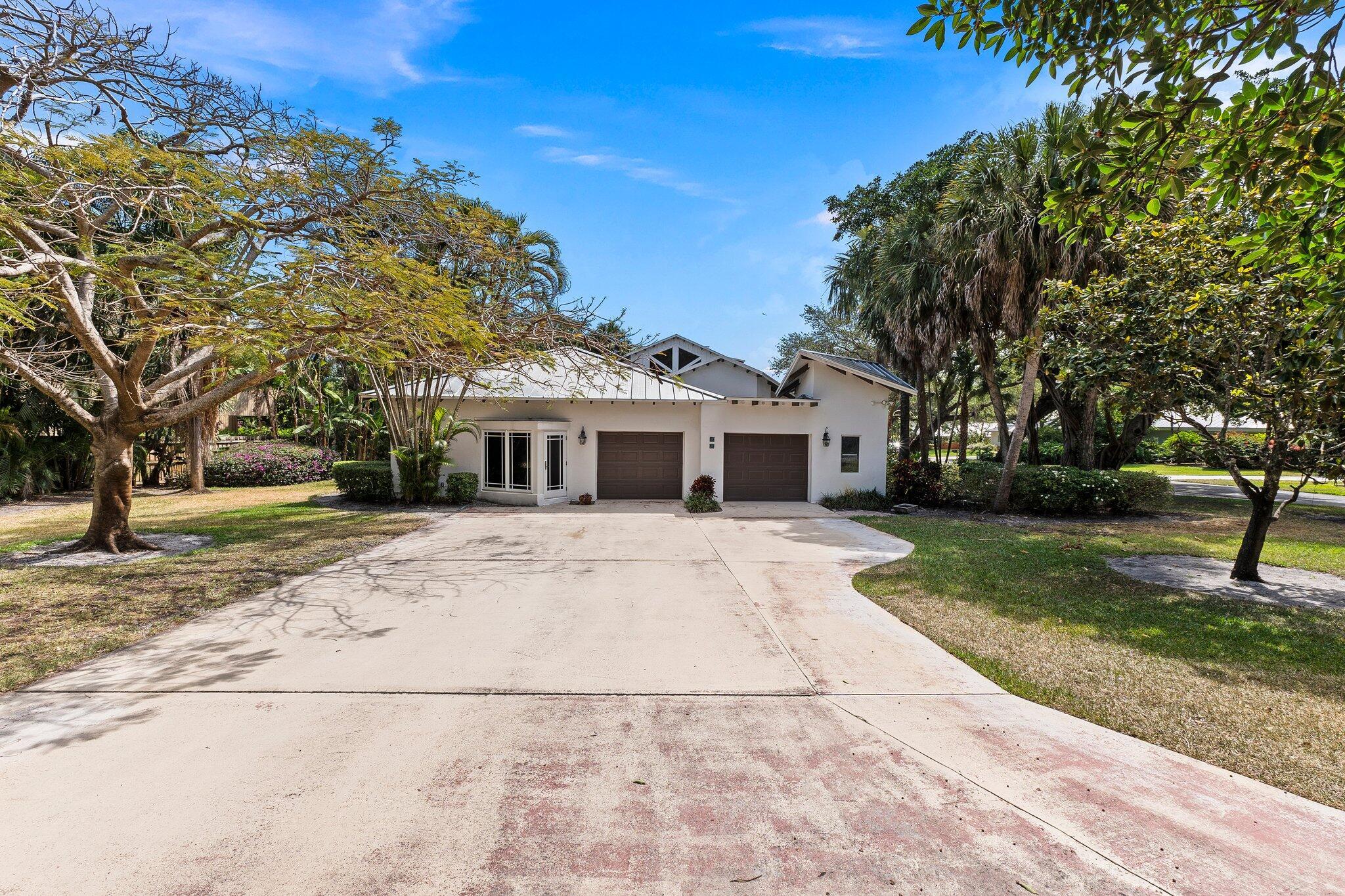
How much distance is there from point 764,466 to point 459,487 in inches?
350

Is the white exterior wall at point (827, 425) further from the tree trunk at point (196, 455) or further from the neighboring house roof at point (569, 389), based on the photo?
the tree trunk at point (196, 455)

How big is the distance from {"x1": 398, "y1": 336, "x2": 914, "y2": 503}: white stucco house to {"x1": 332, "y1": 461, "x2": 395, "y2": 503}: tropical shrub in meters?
1.98

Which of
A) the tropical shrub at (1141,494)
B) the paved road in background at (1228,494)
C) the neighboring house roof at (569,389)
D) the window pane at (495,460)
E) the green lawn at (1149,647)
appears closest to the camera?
the green lawn at (1149,647)

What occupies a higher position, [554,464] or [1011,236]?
[1011,236]

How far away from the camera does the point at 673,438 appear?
1684 centimetres

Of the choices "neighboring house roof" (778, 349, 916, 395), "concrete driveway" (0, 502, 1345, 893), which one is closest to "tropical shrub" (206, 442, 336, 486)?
"concrete driveway" (0, 502, 1345, 893)

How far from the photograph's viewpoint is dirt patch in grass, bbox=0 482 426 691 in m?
5.30

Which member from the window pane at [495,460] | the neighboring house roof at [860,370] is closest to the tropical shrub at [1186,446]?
the neighboring house roof at [860,370]

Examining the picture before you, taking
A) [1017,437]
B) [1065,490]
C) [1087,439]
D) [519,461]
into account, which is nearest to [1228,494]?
[1087,439]

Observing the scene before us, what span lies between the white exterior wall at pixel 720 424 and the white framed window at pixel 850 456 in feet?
0.37

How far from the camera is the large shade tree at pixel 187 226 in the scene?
6109 millimetres

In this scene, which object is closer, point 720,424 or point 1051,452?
point 720,424

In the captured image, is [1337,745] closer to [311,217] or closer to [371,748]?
[371,748]

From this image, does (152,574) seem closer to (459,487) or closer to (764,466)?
(459,487)
